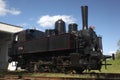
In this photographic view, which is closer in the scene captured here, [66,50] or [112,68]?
[66,50]

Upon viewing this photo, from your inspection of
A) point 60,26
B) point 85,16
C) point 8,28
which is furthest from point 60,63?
point 8,28

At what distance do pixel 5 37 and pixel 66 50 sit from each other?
19403 mm

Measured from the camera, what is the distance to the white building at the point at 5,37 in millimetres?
29109

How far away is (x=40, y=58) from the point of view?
16.6 metres

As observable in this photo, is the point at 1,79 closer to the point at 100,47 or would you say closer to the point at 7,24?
the point at 100,47

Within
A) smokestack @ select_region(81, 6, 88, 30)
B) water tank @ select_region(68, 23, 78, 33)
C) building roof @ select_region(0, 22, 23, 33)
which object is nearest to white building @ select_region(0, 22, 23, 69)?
building roof @ select_region(0, 22, 23, 33)

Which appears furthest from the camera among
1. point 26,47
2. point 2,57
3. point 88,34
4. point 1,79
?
point 2,57

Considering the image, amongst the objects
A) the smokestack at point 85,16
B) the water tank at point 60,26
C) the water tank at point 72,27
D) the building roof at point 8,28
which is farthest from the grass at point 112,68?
the building roof at point 8,28

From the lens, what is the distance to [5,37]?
31.9m

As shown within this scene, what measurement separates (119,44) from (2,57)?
1189 inches

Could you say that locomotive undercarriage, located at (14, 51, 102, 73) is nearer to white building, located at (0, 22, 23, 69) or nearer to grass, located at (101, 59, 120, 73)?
grass, located at (101, 59, 120, 73)

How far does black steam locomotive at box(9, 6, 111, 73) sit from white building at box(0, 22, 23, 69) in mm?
12456

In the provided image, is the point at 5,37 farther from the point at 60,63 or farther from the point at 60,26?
the point at 60,63

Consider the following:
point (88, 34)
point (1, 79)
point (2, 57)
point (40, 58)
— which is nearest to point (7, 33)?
point (2, 57)
